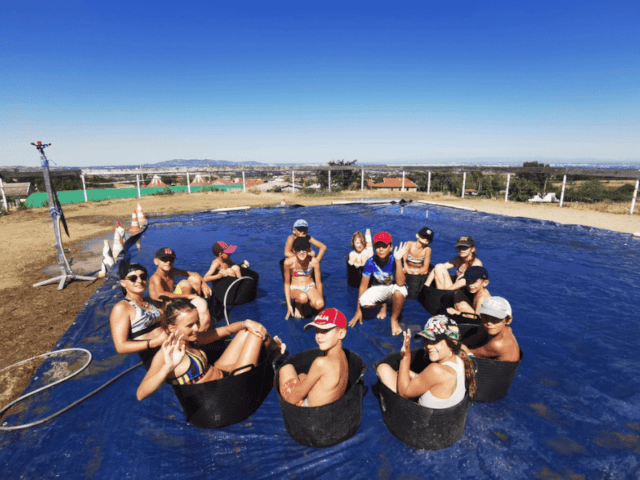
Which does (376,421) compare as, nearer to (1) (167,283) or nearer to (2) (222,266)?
(1) (167,283)

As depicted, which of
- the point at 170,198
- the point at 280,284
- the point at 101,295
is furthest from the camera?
the point at 170,198

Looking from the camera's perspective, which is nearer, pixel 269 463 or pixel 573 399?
pixel 269 463

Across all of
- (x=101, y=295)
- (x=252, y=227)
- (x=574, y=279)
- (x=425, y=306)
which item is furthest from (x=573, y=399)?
(x=252, y=227)

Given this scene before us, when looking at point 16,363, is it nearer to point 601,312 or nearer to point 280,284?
point 280,284

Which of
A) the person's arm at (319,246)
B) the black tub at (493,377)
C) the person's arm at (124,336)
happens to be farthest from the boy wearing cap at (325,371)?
the person's arm at (319,246)

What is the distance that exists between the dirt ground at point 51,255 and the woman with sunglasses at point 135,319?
5.70ft

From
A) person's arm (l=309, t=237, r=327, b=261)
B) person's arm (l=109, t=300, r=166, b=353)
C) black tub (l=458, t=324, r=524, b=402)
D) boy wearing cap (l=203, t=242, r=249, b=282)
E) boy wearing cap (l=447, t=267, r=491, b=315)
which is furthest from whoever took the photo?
person's arm (l=309, t=237, r=327, b=261)

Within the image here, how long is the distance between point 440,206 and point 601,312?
47.9ft

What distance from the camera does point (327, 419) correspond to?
2.94 metres

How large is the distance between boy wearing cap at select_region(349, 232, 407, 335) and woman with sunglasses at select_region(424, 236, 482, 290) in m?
0.88

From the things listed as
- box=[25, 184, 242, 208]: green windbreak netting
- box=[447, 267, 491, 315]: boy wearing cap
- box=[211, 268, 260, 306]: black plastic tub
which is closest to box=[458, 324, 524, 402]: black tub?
box=[447, 267, 491, 315]: boy wearing cap

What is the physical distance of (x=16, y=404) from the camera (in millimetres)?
3676

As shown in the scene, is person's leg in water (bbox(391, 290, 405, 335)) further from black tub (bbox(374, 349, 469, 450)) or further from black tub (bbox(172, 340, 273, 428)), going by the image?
black tub (bbox(172, 340, 273, 428))

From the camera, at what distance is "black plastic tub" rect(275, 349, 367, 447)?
2.87 meters
